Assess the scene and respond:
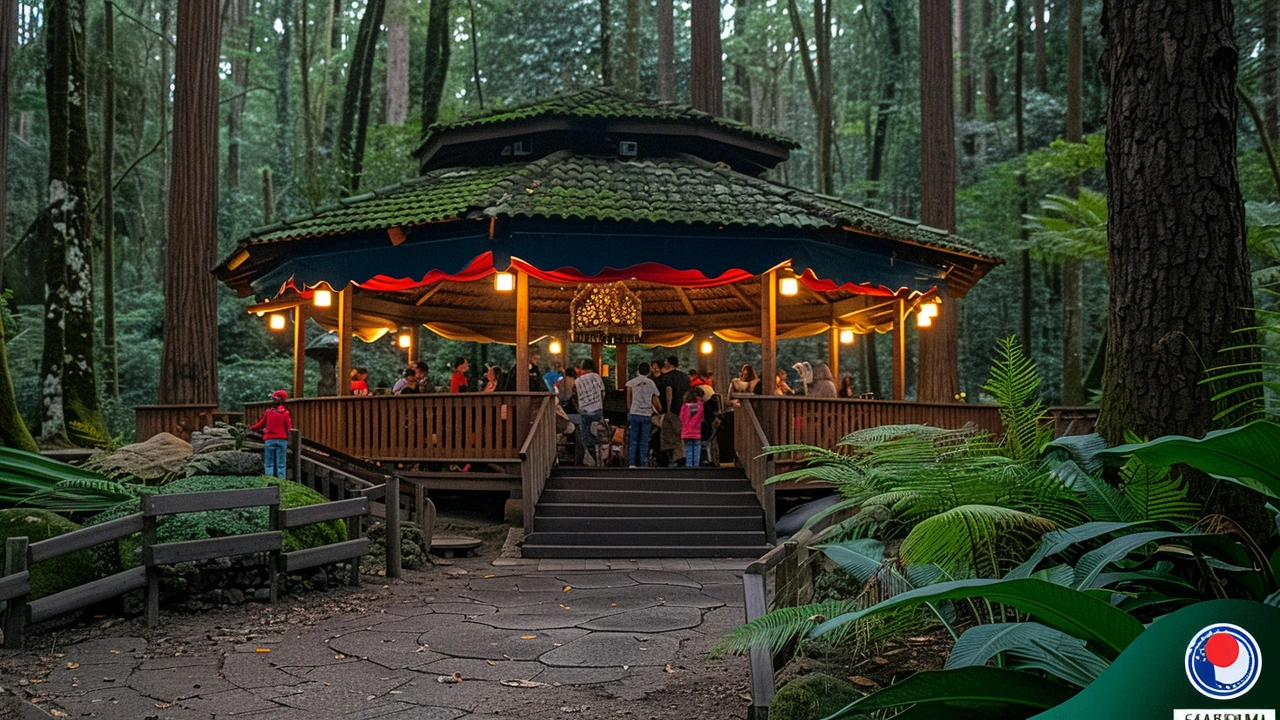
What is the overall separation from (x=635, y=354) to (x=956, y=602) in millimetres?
35076

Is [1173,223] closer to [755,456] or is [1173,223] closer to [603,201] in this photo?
[755,456]

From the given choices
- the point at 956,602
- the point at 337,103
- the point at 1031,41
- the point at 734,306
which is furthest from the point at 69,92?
the point at 1031,41

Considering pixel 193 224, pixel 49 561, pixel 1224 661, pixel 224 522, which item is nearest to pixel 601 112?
pixel 193 224

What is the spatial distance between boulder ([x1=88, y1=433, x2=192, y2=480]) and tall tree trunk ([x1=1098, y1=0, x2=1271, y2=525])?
31.8ft

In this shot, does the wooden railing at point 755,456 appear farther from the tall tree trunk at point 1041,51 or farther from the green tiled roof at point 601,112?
the tall tree trunk at point 1041,51

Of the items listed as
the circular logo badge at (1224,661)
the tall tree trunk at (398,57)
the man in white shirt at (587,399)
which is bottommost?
the circular logo badge at (1224,661)

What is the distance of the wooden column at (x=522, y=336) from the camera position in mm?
15016

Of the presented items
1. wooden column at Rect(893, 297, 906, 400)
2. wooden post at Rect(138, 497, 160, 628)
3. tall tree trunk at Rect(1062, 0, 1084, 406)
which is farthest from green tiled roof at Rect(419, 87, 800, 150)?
wooden post at Rect(138, 497, 160, 628)

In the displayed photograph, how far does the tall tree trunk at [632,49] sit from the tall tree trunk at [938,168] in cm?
1044

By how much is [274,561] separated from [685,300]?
13696mm

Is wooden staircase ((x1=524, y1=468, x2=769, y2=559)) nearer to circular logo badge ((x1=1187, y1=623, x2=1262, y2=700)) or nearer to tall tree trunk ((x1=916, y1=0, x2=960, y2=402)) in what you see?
tall tree trunk ((x1=916, y1=0, x2=960, y2=402))

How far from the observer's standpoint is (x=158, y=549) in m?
8.52

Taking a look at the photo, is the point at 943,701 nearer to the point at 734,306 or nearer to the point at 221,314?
the point at 734,306

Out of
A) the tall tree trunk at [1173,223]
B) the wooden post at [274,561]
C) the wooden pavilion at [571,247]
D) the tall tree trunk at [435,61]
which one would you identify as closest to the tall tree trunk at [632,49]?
the tall tree trunk at [435,61]
